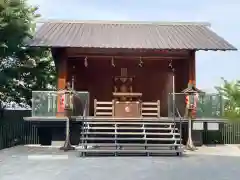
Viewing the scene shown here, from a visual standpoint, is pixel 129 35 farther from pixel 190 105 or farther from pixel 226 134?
pixel 226 134

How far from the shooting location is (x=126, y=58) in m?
18.9

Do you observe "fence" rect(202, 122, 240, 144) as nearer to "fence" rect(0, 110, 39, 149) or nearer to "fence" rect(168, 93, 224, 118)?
"fence" rect(168, 93, 224, 118)

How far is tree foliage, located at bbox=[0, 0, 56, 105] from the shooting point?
19031 mm

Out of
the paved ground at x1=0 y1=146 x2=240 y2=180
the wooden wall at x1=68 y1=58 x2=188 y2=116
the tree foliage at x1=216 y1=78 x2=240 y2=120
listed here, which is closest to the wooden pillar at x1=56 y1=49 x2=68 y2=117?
the wooden wall at x1=68 y1=58 x2=188 y2=116

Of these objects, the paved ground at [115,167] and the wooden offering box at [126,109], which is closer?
the paved ground at [115,167]

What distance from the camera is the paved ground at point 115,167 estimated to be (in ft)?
30.4

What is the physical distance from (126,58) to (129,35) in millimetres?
1063

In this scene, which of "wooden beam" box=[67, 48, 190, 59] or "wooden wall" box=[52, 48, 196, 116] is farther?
"wooden wall" box=[52, 48, 196, 116]

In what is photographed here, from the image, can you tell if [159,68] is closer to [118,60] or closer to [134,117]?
[118,60]

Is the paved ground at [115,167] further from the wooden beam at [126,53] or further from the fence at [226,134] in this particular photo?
the fence at [226,134]

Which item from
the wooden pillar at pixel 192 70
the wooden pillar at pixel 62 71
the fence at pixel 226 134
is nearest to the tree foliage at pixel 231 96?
the fence at pixel 226 134

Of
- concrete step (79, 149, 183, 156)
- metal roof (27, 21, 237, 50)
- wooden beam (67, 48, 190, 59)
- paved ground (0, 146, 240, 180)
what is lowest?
paved ground (0, 146, 240, 180)

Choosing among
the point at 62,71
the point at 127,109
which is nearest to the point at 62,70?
the point at 62,71

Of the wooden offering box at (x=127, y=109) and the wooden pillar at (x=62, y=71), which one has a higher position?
the wooden pillar at (x=62, y=71)
